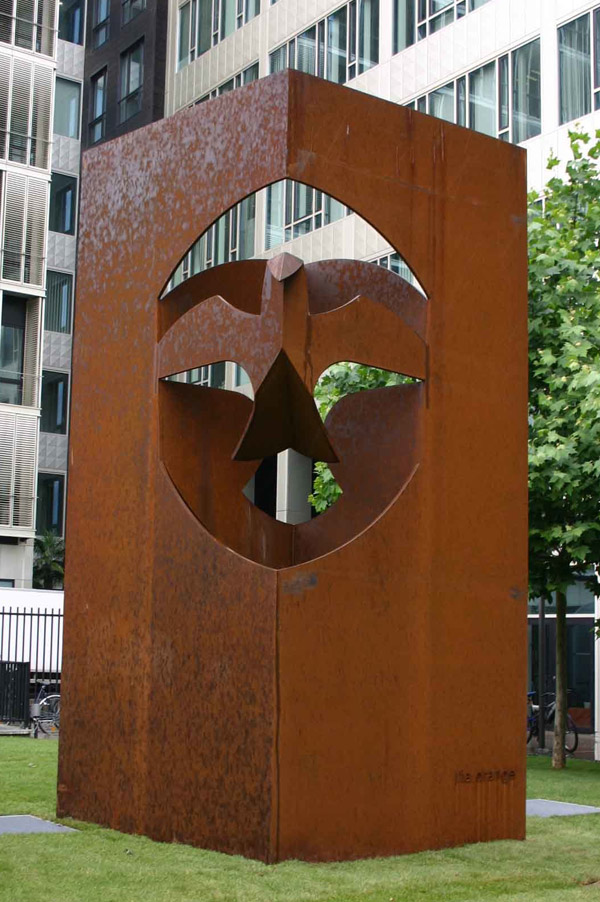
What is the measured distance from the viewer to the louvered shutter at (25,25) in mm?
33156

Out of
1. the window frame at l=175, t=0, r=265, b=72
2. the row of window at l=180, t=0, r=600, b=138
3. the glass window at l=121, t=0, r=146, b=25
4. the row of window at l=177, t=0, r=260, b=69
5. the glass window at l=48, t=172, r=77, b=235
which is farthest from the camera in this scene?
the glass window at l=48, t=172, r=77, b=235

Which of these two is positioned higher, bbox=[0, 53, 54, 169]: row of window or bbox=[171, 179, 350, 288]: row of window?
bbox=[0, 53, 54, 169]: row of window

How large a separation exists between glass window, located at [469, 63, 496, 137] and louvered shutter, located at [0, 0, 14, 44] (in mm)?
14594

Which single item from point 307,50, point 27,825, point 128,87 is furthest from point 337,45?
point 27,825

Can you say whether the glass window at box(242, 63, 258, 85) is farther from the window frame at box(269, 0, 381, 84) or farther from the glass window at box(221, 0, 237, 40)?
the glass window at box(221, 0, 237, 40)

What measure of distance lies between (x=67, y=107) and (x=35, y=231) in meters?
8.89

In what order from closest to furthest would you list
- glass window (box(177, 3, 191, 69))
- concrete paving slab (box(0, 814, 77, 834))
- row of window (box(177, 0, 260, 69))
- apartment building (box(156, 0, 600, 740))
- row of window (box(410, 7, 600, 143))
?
concrete paving slab (box(0, 814, 77, 834)), row of window (box(410, 7, 600, 143)), apartment building (box(156, 0, 600, 740)), row of window (box(177, 0, 260, 69)), glass window (box(177, 3, 191, 69))

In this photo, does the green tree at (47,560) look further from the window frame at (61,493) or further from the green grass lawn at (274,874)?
the green grass lawn at (274,874)

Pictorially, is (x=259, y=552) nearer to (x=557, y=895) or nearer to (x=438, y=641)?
(x=438, y=641)

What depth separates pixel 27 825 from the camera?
28.8ft

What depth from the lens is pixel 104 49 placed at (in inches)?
1535

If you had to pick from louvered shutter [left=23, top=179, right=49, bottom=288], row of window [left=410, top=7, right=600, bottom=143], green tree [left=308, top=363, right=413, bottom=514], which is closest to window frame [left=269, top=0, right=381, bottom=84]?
row of window [left=410, top=7, right=600, bottom=143]

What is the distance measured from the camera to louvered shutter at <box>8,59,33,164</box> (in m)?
32.8

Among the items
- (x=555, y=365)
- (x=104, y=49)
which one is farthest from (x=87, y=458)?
(x=104, y=49)
